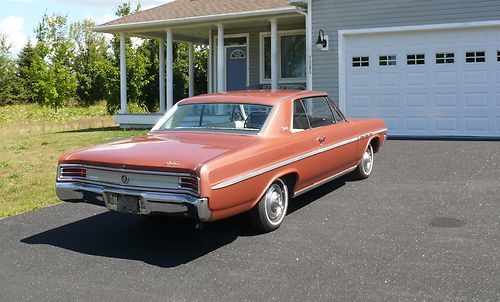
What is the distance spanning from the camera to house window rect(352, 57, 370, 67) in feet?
43.1

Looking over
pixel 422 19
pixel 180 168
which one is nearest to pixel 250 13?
pixel 422 19

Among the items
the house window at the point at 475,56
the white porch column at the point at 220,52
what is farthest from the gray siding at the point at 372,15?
the white porch column at the point at 220,52

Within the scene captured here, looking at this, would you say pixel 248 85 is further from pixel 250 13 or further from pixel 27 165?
pixel 27 165

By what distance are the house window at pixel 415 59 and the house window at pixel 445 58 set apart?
13.0 inches

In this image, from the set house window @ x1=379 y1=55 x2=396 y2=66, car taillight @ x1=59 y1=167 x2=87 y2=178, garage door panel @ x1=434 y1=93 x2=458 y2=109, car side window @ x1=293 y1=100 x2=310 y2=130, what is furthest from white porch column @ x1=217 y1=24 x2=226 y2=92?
car taillight @ x1=59 y1=167 x2=87 y2=178

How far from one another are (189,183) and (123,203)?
0.75 m

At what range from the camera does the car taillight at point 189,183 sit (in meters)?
4.54

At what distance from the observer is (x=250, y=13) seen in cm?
1500

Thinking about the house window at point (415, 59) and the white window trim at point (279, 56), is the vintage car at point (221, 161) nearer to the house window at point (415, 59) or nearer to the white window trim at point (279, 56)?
the house window at point (415, 59)

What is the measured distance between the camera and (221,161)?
15.5 ft

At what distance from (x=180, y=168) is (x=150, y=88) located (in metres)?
27.0

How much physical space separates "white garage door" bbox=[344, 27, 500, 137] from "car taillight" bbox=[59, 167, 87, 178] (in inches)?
359

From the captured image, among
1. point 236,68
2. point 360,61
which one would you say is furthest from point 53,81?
point 360,61

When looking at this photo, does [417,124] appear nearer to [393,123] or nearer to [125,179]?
[393,123]
